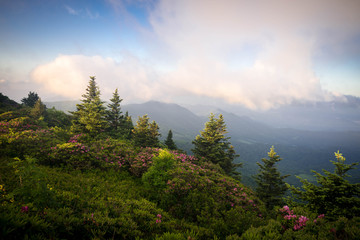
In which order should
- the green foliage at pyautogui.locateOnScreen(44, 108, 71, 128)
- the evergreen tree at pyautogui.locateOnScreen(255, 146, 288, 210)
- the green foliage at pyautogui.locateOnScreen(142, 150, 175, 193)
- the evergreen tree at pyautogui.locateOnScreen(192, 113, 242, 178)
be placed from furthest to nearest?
the green foliage at pyautogui.locateOnScreen(44, 108, 71, 128) → the evergreen tree at pyautogui.locateOnScreen(192, 113, 242, 178) → the evergreen tree at pyautogui.locateOnScreen(255, 146, 288, 210) → the green foliage at pyautogui.locateOnScreen(142, 150, 175, 193)

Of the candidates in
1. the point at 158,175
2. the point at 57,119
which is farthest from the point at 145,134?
the point at 57,119

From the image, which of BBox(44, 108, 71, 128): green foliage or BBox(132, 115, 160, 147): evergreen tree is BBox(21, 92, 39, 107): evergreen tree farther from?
BBox(132, 115, 160, 147): evergreen tree

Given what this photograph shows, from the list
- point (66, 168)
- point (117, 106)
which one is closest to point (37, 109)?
point (117, 106)

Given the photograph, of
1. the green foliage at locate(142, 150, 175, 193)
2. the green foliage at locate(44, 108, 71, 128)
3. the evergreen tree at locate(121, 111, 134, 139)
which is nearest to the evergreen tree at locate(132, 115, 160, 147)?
the evergreen tree at locate(121, 111, 134, 139)

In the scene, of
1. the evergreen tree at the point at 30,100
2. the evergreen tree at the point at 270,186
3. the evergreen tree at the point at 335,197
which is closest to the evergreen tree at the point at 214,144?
the evergreen tree at the point at 270,186

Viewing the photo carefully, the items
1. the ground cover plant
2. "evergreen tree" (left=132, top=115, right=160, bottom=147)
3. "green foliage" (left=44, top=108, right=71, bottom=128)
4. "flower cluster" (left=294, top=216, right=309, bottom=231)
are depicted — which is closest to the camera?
the ground cover plant

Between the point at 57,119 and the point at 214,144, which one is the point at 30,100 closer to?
the point at 57,119

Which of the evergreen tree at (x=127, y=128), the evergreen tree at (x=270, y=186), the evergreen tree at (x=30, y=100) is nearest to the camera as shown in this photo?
the evergreen tree at (x=270, y=186)

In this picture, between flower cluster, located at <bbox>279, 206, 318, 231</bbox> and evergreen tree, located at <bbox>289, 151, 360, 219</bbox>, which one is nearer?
flower cluster, located at <bbox>279, 206, 318, 231</bbox>

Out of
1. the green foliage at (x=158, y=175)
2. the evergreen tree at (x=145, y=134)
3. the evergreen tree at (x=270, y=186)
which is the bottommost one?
the evergreen tree at (x=270, y=186)

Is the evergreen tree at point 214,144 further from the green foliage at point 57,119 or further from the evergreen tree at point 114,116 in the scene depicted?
the green foliage at point 57,119

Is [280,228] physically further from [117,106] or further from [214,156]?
[117,106]

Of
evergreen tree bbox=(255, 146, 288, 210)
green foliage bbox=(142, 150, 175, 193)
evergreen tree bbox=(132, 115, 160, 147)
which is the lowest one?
evergreen tree bbox=(255, 146, 288, 210)

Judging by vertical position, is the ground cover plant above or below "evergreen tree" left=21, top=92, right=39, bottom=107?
below
